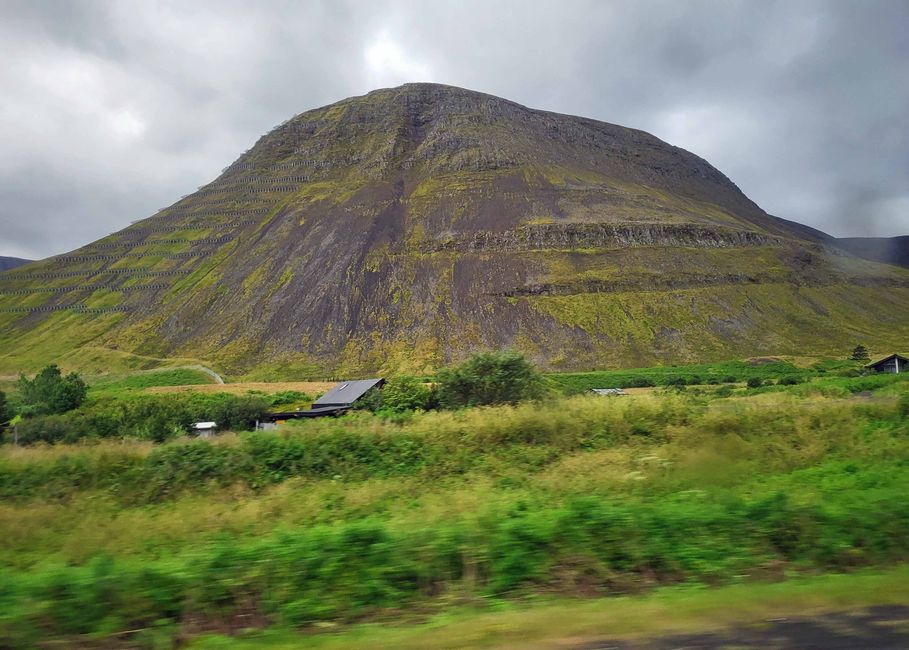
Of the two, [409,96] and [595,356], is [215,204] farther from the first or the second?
[595,356]

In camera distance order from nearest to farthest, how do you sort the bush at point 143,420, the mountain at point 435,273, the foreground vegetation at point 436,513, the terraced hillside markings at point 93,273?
the foreground vegetation at point 436,513 → the bush at point 143,420 → the mountain at point 435,273 → the terraced hillside markings at point 93,273

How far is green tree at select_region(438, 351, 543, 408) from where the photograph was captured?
19344mm

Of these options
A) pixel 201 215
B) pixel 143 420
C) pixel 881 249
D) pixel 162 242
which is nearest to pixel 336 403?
pixel 143 420

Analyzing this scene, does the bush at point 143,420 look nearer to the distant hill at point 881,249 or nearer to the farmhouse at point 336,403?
the farmhouse at point 336,403

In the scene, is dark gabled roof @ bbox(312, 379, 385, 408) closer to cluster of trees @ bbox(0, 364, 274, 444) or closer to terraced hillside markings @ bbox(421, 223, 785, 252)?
cluster of trees @ bbox(0, 364, 274, 444)

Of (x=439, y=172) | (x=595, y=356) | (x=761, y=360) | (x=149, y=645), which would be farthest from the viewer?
(x=439, y=172)

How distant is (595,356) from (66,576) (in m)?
62.6

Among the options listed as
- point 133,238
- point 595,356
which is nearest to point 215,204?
point 133,238

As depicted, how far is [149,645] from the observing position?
4.28 meters

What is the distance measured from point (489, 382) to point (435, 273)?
59761 millimetres

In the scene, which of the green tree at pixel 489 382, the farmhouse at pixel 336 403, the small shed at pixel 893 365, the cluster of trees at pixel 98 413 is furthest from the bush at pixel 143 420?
the small shed at pixel 893 365

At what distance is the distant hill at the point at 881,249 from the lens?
4621 inches

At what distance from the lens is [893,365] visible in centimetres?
3925

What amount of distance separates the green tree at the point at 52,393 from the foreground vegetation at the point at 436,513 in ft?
94.1
